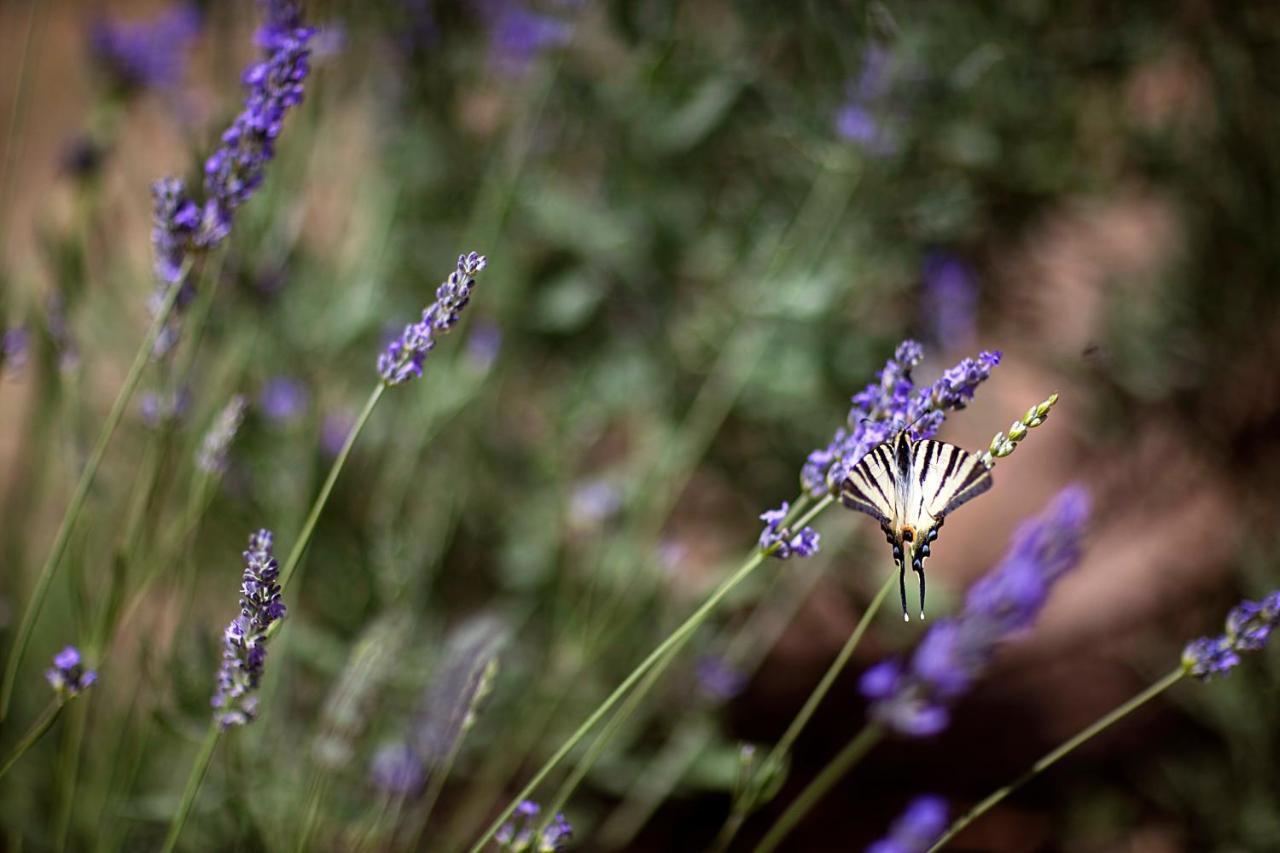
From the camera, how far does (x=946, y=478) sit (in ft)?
1.91

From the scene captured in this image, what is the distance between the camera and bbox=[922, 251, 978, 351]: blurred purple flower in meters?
1.32

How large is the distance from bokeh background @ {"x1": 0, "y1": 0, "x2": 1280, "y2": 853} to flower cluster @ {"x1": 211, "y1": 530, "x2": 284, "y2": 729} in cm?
24

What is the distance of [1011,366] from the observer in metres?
2.23

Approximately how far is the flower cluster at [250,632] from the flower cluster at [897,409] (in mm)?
313

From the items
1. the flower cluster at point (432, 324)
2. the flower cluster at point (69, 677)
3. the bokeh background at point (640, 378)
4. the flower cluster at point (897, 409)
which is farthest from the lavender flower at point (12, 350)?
the flower cluster at point (897, 409)

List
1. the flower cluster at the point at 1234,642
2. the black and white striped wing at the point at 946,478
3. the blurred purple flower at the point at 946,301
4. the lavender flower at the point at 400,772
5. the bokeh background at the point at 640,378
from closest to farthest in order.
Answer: the black and white striped wing at the point at 946,478, the flower cluster at the point at 1234,642, the lavender flower at the point at 400,772, the bokeh background at the point at 640,378, the blurred purple flower at the point at 946,301

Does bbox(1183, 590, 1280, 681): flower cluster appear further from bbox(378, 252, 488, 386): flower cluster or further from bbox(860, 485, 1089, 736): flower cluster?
bbox(378, 252, 488, 386): flower cluster

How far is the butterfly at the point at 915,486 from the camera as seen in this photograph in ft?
1.90

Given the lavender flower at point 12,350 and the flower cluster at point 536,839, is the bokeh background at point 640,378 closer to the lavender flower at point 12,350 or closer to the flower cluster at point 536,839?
the lavender flower at point 12,350

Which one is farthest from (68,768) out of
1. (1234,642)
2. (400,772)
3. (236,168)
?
(1234,642)

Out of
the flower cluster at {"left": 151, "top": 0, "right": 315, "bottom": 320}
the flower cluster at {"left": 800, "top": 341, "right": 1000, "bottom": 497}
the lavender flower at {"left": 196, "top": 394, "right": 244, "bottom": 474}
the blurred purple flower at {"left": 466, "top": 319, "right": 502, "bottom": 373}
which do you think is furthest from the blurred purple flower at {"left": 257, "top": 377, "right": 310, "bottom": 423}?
the flower cluster at {"left": 800, "top": 341, "right": 1000, "bottom": 497}

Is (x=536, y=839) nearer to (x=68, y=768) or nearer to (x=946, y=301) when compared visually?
(x=68, y=768)

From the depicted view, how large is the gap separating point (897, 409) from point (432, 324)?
28cm

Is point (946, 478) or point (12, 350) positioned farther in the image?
point (12, 350)
